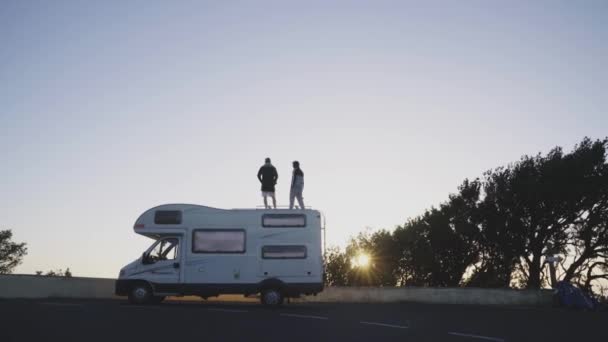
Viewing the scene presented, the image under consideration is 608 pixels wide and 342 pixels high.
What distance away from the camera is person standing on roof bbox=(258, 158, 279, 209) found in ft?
63.6

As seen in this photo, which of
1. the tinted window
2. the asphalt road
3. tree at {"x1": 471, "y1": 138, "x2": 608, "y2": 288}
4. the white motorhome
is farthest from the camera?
tree at {"x1": 471, "y1": 138, "x2": 608, "y2": 288}

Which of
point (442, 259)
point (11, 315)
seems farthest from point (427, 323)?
point (442, 259)

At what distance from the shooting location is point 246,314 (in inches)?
537

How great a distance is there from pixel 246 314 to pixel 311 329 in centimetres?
360

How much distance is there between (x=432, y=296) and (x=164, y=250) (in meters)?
10.8

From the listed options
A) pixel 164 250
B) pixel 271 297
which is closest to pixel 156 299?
pixel 164 250

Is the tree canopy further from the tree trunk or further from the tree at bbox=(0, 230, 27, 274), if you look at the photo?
the tree at bbox=(0, 230, 27, 274)

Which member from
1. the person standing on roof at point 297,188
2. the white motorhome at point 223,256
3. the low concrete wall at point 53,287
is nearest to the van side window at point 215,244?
the white motorhome at point 223,256

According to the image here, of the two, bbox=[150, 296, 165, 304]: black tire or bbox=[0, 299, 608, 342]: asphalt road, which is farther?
bbox=[150, 296, 165, 304]: black tire

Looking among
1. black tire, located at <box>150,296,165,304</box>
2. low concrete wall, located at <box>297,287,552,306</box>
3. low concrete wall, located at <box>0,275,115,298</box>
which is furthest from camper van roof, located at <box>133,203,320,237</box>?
low concrete wall, located at <box>297,287,552,306</box>

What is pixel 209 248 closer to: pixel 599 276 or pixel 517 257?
pixel 517 257

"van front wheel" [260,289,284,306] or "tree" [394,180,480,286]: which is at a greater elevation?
"tree" [394,180,480,286]

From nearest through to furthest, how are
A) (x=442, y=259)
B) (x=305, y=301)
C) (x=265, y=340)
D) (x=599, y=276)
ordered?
(x=265, y=340)
(x=305, y=301)
(x=599, y=276)
(x=442, y=259)

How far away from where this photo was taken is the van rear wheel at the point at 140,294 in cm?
1744
